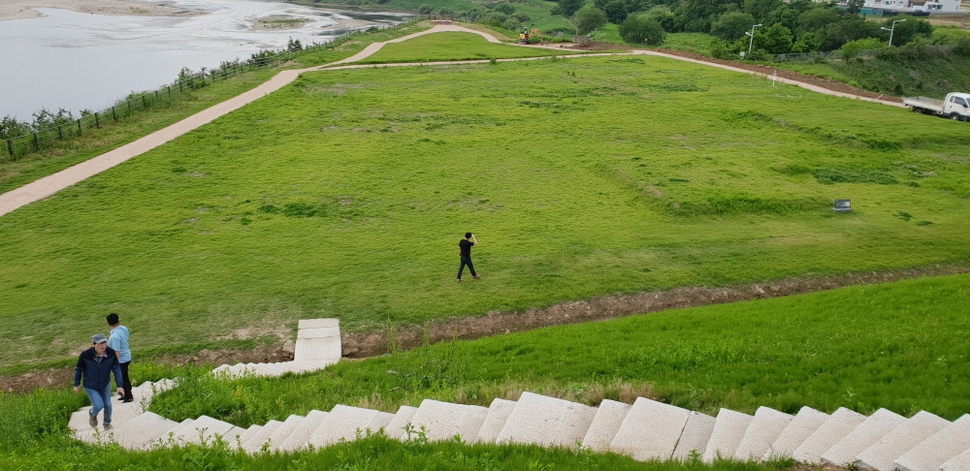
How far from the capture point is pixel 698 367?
10.7 meters

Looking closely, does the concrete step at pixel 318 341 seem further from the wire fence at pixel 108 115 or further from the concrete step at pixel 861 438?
the wire fence at pixel 108 115

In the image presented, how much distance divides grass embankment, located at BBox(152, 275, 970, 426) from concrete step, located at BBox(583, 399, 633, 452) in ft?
2.87

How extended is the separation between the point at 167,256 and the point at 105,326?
3.76 m

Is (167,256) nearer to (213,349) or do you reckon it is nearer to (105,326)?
(105,326)

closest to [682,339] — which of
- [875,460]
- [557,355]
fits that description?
[557,355]

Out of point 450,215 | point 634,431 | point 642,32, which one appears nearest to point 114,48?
point 642,32

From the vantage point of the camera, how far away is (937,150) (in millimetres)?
29094

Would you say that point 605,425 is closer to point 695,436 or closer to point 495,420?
point 695,436

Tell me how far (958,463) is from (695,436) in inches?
98.0

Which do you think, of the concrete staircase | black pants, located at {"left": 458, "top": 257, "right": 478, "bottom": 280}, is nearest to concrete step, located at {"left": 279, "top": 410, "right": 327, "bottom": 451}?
the concrete staircase

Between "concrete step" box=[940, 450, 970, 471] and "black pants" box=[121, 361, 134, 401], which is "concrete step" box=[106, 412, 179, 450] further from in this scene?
"concrete step" box=[940, 450, 970, 471]

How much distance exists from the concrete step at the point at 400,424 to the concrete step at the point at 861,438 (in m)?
4.42

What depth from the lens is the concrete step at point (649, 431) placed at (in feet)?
24.0

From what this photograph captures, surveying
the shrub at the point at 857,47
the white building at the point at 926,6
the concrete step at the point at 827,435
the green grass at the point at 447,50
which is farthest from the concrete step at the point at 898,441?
the white building at the point at 926,6
